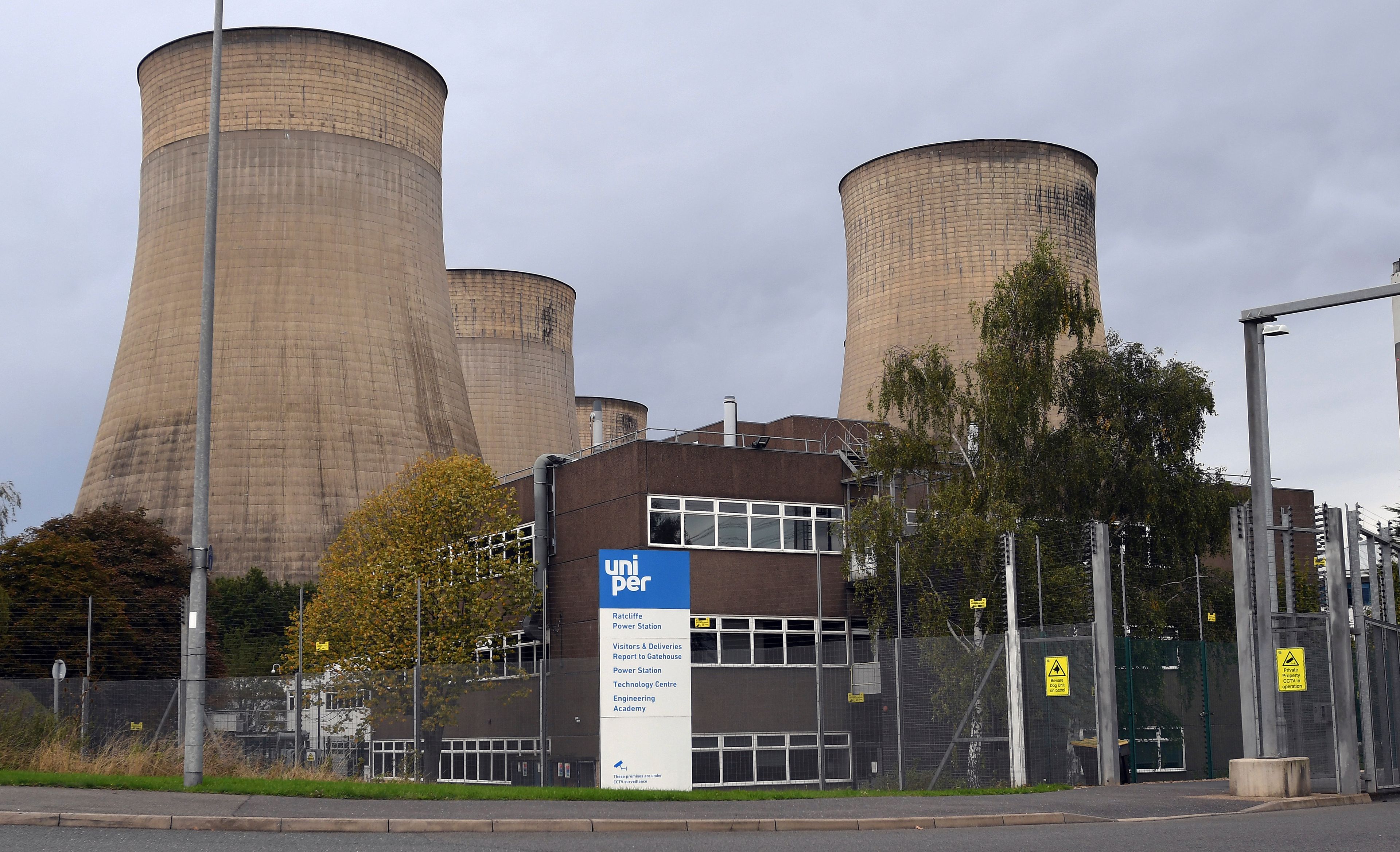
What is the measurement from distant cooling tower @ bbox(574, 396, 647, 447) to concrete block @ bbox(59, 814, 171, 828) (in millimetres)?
83905

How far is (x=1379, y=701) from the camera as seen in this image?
1748cm

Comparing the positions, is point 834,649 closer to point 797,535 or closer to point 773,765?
point 797,535

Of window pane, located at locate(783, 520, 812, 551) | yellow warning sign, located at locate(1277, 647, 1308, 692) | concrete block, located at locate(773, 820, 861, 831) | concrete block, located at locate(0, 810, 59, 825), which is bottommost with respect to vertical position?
concrete block, located at locate(773, 820, 861, 831)

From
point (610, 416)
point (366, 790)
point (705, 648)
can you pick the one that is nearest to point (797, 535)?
point (705, 648)

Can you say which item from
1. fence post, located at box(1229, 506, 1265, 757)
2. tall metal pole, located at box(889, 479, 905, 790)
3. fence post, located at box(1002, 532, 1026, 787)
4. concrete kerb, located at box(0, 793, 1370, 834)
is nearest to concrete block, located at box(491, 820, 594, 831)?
concrete kerb, located at box(0, 793, 1370, 834)

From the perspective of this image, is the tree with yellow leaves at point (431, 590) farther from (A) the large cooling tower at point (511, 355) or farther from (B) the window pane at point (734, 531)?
(A) the large cooling tower at point (511, 355)

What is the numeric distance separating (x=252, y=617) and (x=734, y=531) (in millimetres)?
18753

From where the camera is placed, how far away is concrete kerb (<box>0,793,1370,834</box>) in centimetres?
1167

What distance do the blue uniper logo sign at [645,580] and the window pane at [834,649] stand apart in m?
8.97

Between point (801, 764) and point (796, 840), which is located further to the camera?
point (801, 764)

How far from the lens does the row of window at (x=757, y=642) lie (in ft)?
97.7

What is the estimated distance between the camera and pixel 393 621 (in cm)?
3120

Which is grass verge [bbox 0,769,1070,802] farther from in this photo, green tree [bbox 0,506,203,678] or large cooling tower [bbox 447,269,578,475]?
large cooling tower [bbox 447,269,578,475]

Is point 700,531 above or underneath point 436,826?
above
